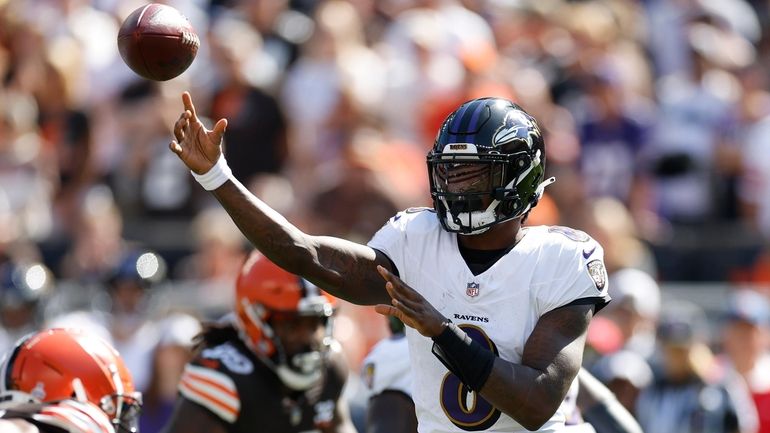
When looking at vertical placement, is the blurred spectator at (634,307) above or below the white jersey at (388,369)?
below

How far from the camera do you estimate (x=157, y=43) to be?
16.7ft

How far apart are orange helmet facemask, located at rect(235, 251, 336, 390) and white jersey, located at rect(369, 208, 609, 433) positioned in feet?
4.02

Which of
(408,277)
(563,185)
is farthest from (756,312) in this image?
(408,277)

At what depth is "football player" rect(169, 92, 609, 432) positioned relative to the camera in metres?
4.84

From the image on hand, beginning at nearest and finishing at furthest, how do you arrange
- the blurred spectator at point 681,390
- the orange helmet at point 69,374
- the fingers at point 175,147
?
the fingers at point 175,147
the orange helmet at point 69,374
the blurred spectator at point 681,390

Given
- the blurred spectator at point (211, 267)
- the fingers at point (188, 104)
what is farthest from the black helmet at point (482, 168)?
the blurred spectator at point (211, 267)

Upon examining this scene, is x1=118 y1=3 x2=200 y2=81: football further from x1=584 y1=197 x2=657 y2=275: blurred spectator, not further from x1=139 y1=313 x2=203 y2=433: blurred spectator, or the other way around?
x1=584 y1=197 x2=657 y2=275: blurred spectator

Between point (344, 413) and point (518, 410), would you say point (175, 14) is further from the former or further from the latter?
point (344, 413)

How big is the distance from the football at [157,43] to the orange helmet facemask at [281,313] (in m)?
1.45

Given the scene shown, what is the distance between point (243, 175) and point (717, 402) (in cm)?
448

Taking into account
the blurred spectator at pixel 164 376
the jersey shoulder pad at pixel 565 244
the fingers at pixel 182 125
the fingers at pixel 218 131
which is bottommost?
the blurred spectator at pixel 164 376

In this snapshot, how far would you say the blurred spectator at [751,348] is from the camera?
954 cm

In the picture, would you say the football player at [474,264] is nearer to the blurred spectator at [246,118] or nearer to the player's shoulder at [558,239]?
the player's shoulder at [558,239]

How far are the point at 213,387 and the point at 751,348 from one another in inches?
179
